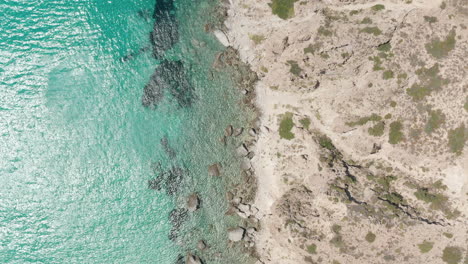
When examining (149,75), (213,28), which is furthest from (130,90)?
(213,28)

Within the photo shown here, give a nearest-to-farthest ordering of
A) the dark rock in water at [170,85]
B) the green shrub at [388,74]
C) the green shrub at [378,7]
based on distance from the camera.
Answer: the green shrub at [388,74], the green shrub at [378,7], the dark rock in water at [170,85]

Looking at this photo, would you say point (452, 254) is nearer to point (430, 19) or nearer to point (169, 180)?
point (430, 19)

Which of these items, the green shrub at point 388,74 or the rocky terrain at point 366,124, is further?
the green shrub at point 388,74

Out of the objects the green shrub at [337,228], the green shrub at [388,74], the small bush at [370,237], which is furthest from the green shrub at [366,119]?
the small bush at [370,237]

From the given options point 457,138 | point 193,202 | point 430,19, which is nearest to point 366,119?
point 457,138

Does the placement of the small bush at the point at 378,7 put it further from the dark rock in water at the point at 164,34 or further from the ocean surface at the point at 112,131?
the dark rock in water at the point at 164,34

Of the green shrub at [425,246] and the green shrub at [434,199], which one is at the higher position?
the green shrub at [434,199]

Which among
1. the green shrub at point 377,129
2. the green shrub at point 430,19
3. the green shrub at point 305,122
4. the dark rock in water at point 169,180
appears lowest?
the dark rock in water at point 169,180
